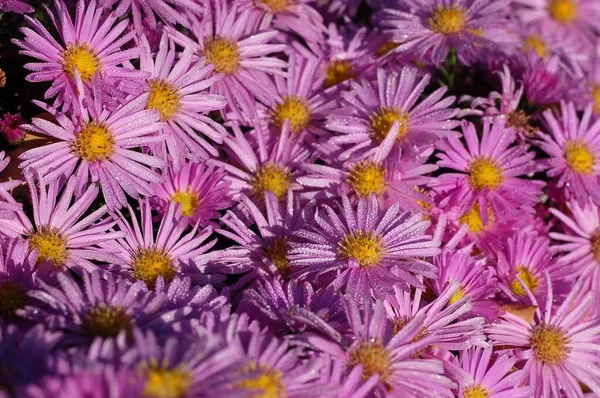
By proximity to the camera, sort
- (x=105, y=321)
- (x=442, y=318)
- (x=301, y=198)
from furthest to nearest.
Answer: (x=301, y=198)
(x=442, y=318)
(x=105, y=321)

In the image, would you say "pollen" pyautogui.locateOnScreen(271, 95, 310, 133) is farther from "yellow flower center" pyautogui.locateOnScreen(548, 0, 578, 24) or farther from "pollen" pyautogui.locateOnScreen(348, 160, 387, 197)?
"yellow flower center" pyautogui.locateOnScreen(548, 0, 578, 24)

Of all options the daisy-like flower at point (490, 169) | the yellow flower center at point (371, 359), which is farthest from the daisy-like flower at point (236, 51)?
the yellow flower center at point (371, 359)

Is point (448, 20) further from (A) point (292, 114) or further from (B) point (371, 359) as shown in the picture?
(B) point (371, 359)

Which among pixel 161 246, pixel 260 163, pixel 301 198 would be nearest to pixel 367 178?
pixel 301 198

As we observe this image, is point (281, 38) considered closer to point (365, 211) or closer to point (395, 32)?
point (395, 32)

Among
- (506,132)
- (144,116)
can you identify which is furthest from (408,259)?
(144,116)

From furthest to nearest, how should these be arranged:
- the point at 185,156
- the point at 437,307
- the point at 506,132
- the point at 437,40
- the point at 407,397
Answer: the point at 437,40 → the point at 506,132 → the point at 185,156 → the point at 437,307 → the point at 407,397

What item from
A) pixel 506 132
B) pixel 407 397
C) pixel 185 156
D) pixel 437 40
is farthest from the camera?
pixel 437 40

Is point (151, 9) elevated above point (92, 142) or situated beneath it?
elevated above

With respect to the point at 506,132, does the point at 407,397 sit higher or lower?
lower
